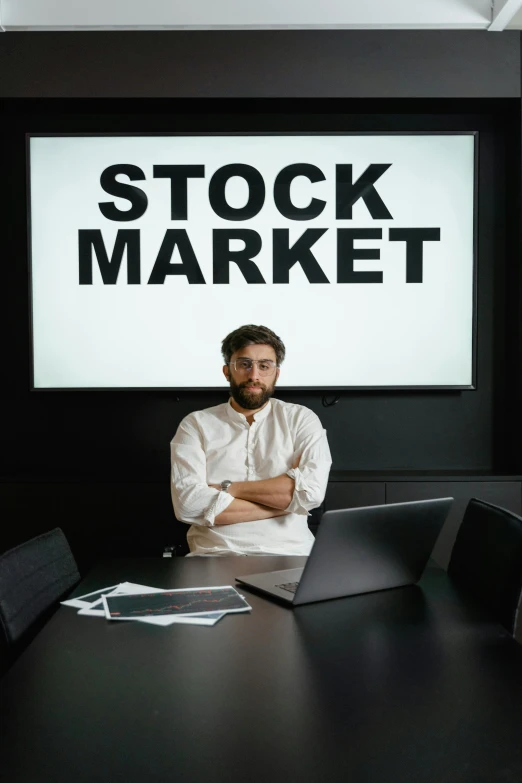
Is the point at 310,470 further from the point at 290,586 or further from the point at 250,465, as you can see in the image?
the point at 290,586

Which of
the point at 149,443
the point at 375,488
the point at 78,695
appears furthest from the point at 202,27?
the point at 78,695

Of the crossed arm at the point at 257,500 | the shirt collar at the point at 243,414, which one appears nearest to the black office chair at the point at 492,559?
the crossed arm at the point at 257,500

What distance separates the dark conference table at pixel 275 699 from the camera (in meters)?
1.06

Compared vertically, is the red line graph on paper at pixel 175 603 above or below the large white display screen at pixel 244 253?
below

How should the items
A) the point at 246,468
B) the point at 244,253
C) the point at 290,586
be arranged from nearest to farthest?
1. the point at 290,586
2. the point at 246,468
3. the point at 244,253

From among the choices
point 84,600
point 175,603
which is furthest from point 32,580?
point 175,603

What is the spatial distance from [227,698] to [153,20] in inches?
135

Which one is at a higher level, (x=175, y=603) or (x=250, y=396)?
(x=250, y=396)

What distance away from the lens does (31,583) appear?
1936 mm

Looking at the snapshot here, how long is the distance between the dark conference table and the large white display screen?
7.21ft

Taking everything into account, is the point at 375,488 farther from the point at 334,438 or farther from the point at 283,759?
the point at 283,759

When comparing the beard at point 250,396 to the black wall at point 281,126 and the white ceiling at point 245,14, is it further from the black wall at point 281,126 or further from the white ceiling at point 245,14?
the white ceiling at point 245,14

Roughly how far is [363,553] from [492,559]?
472 mm

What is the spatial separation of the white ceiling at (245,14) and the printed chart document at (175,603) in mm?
2978
